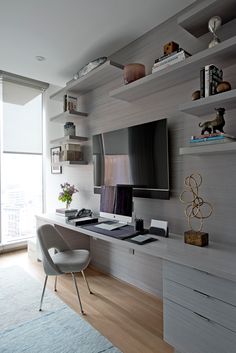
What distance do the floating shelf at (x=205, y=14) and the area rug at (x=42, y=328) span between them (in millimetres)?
2353

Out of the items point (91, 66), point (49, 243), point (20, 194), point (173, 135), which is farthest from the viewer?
point (20, 194)

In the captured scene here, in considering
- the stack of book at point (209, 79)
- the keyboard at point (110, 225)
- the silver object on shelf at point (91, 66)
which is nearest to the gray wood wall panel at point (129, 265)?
the keyboard at point (110, 225)

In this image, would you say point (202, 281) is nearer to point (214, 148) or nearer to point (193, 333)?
point (193, 333)

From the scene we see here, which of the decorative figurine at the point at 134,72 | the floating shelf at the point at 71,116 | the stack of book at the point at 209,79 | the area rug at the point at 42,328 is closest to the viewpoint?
the stack of book at the point at 209,79

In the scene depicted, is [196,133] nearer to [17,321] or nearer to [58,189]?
[17,321]

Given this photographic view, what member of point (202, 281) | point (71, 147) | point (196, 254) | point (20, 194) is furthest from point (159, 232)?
point (20, 194)

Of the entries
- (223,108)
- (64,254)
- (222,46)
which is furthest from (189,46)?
(64,254)

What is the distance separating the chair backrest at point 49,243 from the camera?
80.9 inches

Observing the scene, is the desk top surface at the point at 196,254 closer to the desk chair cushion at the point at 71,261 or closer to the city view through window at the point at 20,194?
the desk chair cushion at the point at 71,261

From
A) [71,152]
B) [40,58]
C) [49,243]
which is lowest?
[49,243]

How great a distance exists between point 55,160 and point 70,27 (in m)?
2.10

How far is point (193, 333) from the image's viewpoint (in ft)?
4.63

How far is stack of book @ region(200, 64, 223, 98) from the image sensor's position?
5.12 ft

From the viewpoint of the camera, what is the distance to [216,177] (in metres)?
1.79
